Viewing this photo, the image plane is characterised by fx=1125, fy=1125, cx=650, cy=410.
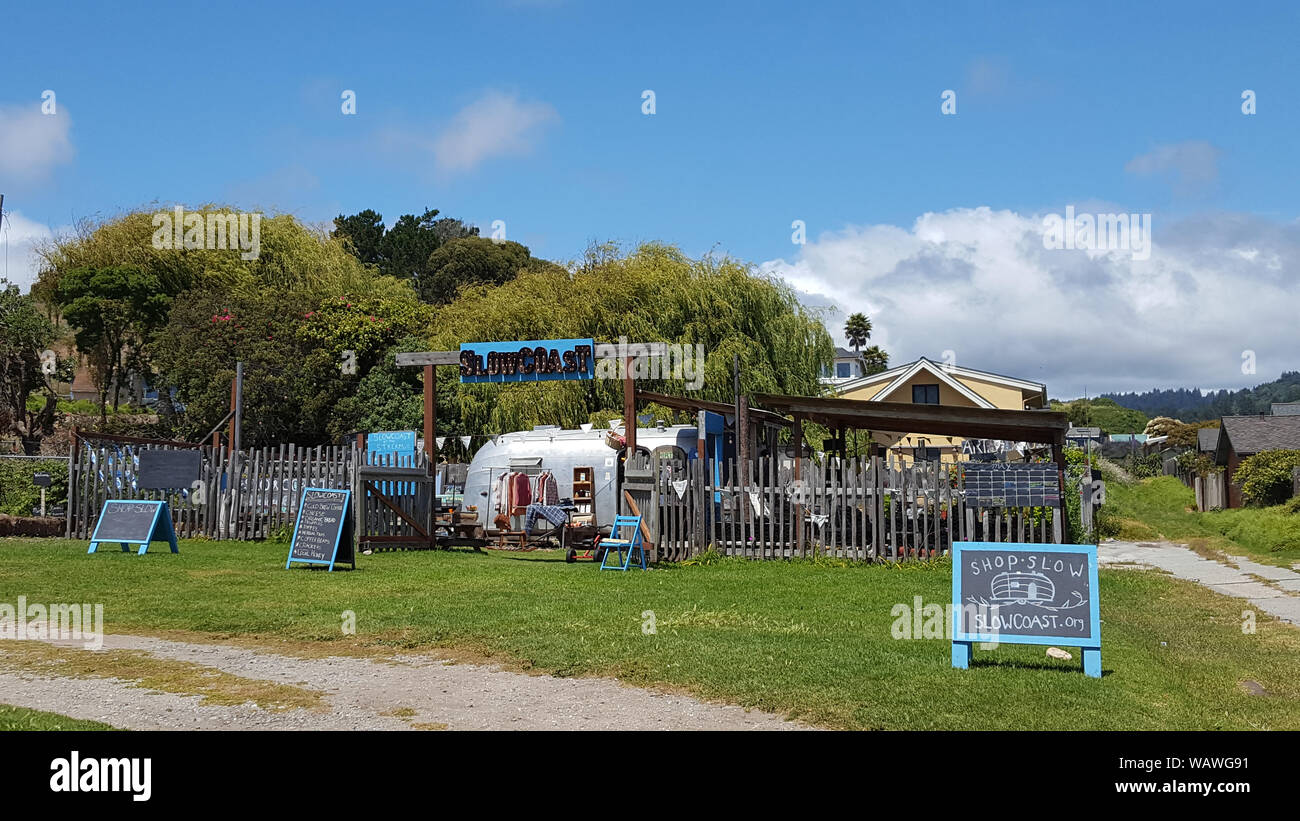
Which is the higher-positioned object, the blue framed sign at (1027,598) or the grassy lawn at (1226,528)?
the blue framed sign at (1027,598)

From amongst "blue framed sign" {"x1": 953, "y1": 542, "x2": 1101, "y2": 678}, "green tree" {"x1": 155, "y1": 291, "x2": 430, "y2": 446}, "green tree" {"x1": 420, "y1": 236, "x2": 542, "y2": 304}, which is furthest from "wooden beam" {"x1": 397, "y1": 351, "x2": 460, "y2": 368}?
"green tree" {"x1": 420, "y1": 236, "x2": 542, "y2": 304}

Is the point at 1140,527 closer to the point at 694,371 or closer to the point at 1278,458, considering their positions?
the point at 1278,458

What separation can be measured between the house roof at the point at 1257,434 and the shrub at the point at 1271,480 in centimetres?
744

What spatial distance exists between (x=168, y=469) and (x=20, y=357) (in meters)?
20.4

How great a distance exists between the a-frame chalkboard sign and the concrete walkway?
16287 mm

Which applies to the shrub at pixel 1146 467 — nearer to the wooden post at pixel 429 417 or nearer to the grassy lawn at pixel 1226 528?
the grassy lawn at pixel 1226 528

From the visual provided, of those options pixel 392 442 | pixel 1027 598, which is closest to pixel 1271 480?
pixel 392 442

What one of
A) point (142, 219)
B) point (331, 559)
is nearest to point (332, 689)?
point (331, 559)

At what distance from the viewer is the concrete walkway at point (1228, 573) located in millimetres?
14703

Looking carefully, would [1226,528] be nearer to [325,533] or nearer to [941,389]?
[941,389]

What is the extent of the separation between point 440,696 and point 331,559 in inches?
361

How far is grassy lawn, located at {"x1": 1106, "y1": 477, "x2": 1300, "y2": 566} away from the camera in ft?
76.7

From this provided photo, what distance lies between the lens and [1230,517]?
102 ft

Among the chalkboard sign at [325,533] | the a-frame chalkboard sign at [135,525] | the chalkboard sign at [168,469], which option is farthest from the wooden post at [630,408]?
the chalkboard sign at [168,469]
